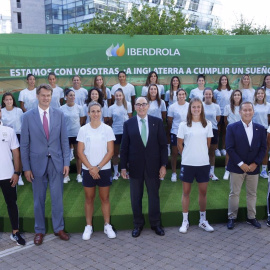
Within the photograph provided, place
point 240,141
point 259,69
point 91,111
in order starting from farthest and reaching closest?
1. point 259,69
2. point 240,141
3. point 91,111

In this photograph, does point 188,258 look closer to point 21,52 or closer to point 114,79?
point 114,79

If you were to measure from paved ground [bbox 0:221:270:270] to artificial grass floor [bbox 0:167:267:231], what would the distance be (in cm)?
18

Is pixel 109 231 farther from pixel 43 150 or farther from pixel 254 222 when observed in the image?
pixel 254 222

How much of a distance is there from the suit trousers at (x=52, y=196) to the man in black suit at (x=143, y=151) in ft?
2.85

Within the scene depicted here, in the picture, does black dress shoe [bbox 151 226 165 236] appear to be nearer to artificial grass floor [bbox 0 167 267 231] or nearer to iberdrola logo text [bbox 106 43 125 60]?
artificial grass floor [bbox 0 167 267 231]

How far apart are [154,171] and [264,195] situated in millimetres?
2203

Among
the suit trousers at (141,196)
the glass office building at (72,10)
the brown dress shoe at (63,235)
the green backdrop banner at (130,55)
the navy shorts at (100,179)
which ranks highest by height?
the glass office building at (72,10)

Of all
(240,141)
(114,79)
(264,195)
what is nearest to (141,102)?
(240,141)

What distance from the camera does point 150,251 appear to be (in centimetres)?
388

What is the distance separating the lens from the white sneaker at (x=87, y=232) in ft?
13.9

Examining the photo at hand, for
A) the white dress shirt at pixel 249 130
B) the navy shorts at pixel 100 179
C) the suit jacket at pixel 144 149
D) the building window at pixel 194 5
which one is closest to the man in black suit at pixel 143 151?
the suit jacket at pixel 144 149

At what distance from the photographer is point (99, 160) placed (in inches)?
162

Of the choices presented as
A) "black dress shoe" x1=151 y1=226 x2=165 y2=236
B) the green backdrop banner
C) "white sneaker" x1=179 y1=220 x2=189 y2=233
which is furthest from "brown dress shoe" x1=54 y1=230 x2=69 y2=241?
the green backdrop banner

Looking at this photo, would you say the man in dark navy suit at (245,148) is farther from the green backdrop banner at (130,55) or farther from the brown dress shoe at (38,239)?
the green backdrop banner at (130,55)
